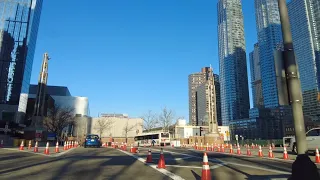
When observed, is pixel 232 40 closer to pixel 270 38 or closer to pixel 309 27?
pixel 270 38

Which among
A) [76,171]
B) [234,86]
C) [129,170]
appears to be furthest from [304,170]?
[234,86]

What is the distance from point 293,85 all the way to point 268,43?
175m

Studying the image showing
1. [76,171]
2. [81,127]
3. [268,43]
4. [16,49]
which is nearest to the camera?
[76,171]

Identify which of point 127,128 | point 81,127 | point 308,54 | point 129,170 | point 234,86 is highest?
point 234,86

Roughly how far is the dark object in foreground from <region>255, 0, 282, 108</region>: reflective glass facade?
14777 centimetres

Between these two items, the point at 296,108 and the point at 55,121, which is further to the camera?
the point at 55,121

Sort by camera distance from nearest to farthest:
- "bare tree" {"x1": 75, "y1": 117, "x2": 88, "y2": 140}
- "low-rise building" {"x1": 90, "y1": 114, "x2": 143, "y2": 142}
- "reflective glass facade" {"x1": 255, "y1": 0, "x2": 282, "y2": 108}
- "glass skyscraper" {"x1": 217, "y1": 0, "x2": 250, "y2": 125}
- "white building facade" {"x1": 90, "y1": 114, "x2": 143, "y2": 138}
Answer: "bare tree" {"x1": 75, "y1": 117, "x2": 88, "y2": 140}, "low-rise building" {"x1": 90, "y1": 114, "x2": 143, "y2": 142}, "white building facade" {"x1": 90, "y1": 114, "x2": 143, "y2": 138}, "reflective glass facade" {"x1": 255, "y1": 0, "x2": 282, "y2": 108}, "glass skyscraper" {"x1": 217, "y1": 0, "x2": 250, "y2": 125}

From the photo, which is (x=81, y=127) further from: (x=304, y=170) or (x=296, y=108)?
(x=304, y=170)

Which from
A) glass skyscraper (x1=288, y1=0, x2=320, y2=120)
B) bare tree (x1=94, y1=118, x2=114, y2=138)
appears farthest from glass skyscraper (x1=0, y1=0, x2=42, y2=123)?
glass skyscraper (x1=288, y1=0, x2=320, y2=120)

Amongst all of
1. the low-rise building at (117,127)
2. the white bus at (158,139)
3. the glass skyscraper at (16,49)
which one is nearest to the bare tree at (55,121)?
the glass skyscraper at (16,49)

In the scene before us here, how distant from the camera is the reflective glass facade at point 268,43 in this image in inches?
6060

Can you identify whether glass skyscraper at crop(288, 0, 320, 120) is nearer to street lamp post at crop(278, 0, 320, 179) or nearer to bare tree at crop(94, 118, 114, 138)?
bare tree at crop(94, 118, 114, 138)

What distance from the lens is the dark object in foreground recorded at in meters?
4.29

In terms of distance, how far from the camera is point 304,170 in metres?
4.34
